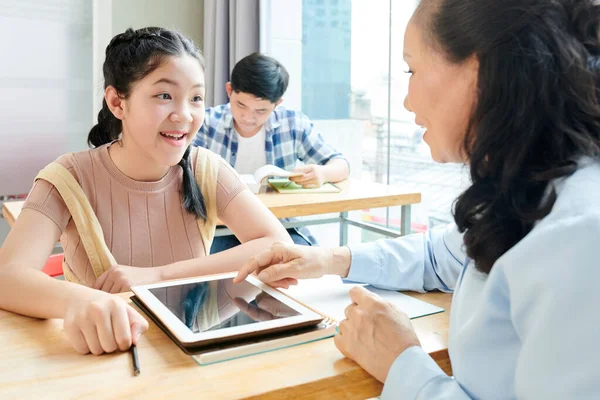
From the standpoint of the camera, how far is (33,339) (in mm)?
864

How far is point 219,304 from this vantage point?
92 centimetres

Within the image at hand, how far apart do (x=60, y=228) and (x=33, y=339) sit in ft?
1.62

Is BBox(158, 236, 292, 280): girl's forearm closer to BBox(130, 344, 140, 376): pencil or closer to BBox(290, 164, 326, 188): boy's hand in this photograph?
BBox(130, 344, 140, 376): pencil

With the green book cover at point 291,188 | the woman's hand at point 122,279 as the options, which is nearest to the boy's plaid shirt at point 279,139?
the green book cover at point 291,188

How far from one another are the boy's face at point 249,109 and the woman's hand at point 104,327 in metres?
2.17

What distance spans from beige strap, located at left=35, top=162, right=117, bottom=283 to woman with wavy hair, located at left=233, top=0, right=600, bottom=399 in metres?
0.73

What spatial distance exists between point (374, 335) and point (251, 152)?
7.90ft

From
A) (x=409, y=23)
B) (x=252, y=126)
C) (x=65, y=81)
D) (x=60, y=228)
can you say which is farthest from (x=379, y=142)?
(x=409, y=23)

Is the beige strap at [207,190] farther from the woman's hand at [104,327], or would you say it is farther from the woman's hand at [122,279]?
the woman's hand at [104,327]

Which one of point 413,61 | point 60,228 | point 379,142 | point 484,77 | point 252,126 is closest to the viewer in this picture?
point 484,77

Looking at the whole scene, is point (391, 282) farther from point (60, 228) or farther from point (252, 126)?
point (252, 126)

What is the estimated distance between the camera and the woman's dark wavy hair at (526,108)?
644 millimetres

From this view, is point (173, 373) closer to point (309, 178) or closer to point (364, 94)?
point (309, 178)

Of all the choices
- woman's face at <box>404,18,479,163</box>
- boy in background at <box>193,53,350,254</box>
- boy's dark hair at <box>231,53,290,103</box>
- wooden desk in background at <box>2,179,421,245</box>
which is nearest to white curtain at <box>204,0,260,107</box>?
boy in background at <box>193,53,350,254</box>
